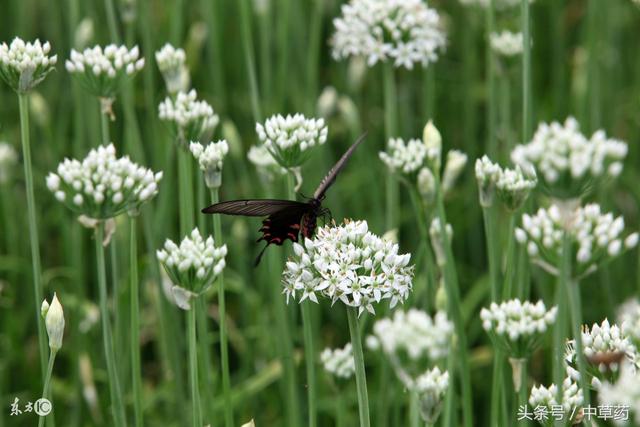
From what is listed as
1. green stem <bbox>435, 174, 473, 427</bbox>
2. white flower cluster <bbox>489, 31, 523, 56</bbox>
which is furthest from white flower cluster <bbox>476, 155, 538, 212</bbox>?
white flower cluster <bbox>489, 31, 523, 56</bbox>

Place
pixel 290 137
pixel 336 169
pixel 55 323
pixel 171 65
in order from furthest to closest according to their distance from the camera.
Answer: pixel 171 65
pixel 290 137
pixel 336 169
pixel 55 323

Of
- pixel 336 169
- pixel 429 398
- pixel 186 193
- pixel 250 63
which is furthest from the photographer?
pixel 250 63

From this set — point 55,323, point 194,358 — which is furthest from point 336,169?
point 55,323

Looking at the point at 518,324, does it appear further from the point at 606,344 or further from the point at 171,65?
the point at 171,65

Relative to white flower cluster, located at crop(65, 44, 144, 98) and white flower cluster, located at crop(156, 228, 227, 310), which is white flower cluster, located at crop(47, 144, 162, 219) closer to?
white flower cluster, located at crop(156, 228, 227, 310)

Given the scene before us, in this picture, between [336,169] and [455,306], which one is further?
[455,306]

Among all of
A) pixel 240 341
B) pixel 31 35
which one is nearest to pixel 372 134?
pixel 240 341

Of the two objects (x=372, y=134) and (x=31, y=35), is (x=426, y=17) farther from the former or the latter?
(x=31, y=35)
